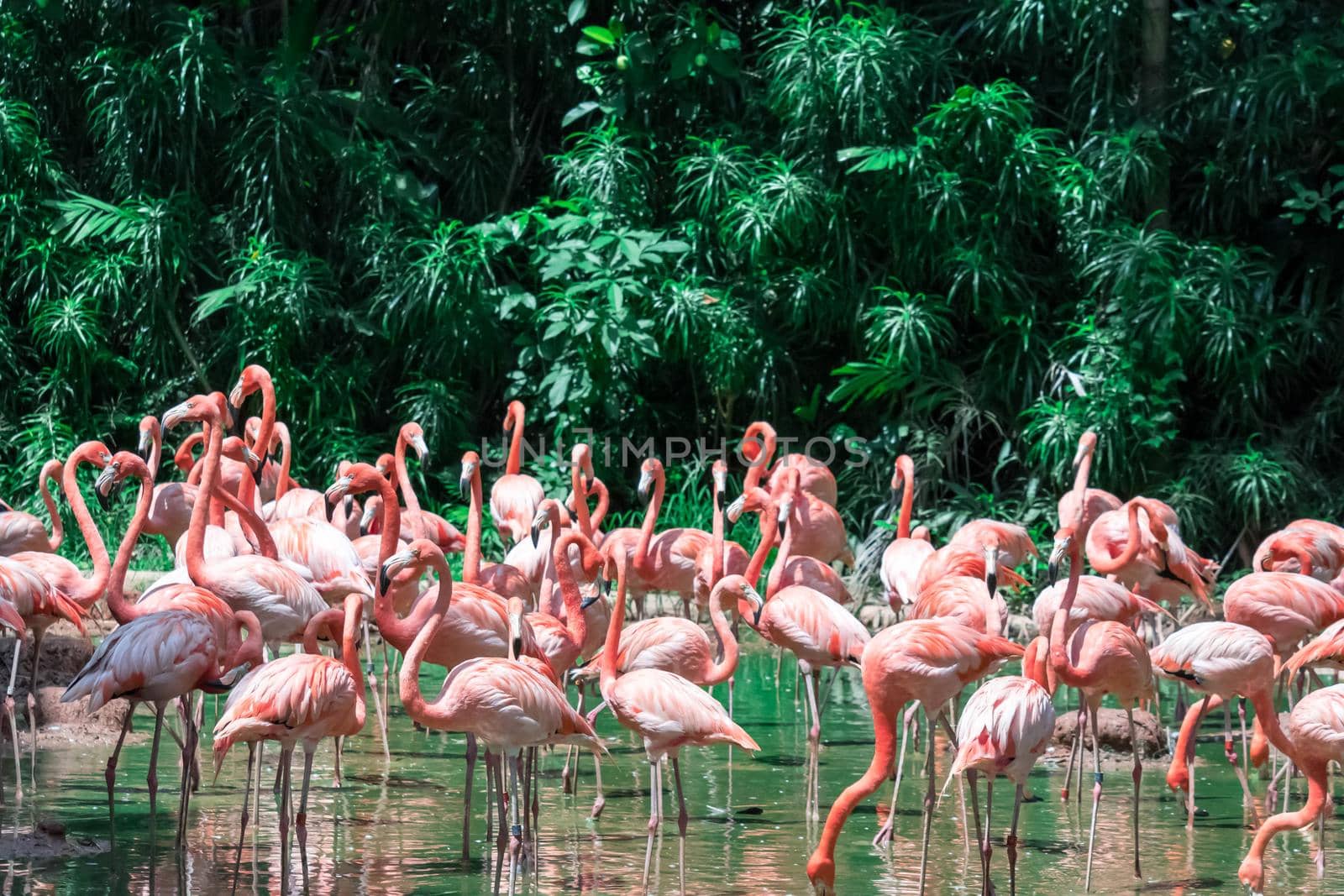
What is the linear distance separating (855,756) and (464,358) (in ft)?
18.2

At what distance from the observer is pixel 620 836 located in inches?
193

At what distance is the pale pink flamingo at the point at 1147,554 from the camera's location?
261 inches

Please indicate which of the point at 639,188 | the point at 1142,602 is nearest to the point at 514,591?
the point at 1142,602

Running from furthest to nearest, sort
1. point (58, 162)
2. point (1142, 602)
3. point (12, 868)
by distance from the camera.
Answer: point (58, 162), point (1142, 602), point (12, 868)

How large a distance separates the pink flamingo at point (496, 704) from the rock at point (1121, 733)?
2669 millimetres

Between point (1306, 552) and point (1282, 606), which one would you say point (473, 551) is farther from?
point (1306, 552)

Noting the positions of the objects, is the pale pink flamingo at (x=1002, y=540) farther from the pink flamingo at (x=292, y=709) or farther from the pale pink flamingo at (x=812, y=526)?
the pink flamingo at (x=292, y=709)

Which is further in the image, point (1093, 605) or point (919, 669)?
point (1093, 605)

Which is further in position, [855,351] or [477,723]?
[855,351]

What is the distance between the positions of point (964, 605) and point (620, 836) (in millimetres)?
1520

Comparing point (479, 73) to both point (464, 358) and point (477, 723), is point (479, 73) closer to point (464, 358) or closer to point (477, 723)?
point (464, 358)

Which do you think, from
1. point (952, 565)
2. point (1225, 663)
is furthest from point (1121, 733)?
point (1225, 663)

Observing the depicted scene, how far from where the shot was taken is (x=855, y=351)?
35.6ft

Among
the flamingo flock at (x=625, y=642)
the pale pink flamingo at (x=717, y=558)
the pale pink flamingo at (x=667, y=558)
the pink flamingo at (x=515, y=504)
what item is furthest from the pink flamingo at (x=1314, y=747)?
the pink flamingo at (x=515, y=504)
